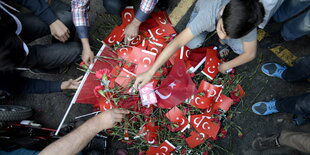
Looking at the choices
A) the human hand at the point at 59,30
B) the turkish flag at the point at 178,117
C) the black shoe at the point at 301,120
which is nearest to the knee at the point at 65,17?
the human hand at the point at 59,30

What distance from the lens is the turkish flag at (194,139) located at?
2.10m

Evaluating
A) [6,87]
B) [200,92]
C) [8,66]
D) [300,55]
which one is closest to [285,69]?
[300,55]

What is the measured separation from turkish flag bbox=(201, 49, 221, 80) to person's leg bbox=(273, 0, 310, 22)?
2.29 feet

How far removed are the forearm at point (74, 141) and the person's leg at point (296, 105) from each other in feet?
5.73

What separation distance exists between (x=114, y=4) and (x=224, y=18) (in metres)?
1.13

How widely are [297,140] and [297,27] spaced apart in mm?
1026

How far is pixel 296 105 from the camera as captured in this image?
Result: 1.95m

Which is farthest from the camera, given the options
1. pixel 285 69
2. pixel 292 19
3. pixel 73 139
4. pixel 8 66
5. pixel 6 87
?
pixel 285 69

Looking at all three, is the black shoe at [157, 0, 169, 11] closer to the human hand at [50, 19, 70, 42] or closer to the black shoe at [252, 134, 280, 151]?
the human hand at [50, 19, 70, 42]

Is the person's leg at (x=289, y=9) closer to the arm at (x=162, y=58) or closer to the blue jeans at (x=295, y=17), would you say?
the blue jeans at (x=295, y=17)

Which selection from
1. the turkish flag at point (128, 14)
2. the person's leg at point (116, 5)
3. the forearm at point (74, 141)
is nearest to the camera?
the forearm at point (74, 141)

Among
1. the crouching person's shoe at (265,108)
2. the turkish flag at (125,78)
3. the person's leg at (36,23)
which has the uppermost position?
the person's leg at (36,23)

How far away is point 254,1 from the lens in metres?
1.54

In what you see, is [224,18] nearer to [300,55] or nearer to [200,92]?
[200,92]
